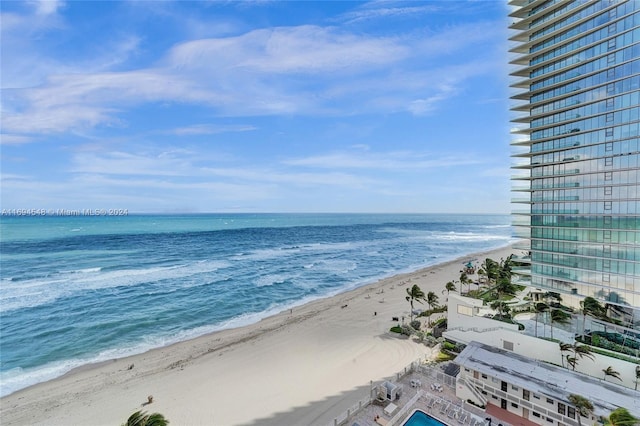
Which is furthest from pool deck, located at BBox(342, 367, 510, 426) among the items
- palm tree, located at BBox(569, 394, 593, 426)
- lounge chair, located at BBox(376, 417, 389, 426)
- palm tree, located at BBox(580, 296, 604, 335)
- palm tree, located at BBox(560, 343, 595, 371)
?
palm tree, located at BBox(580, 296, 604, 335)

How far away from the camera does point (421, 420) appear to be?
709 inches

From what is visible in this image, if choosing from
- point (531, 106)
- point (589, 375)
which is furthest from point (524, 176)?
point (589, 375)

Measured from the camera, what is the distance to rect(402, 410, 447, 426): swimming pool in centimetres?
1770

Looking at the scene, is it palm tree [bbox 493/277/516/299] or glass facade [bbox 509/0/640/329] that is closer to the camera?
glass facade [bbox 509/0/640/329]

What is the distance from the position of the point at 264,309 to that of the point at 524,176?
1498 inches

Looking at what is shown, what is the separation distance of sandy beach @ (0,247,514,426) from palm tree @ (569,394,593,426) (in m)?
12.1

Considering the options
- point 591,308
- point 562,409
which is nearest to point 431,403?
point 562,409

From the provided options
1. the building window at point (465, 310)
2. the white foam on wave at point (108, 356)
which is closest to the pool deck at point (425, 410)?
the building window at point (465, 310)

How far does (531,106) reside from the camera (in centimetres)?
3241

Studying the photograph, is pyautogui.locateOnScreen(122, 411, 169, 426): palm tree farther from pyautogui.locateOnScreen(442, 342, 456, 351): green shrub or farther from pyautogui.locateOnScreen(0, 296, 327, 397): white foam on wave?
pyautogui.locateOnScreen(0, 296, 327, 397): white foam on wave

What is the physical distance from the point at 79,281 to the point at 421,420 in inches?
2562

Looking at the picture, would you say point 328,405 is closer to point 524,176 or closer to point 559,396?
point 559,396

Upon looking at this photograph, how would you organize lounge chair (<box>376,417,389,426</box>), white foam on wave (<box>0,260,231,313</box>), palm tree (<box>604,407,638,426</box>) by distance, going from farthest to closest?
1. white foam on wave (<box>0,260,231,313</box>)
2. lounge chair (<box>376,417,389,426</box>)
3. palm tree (<box>604,407,638,426</box>)

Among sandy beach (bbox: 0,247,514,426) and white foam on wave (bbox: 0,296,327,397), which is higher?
sandy beach (bbox: 0,247,514,426)
